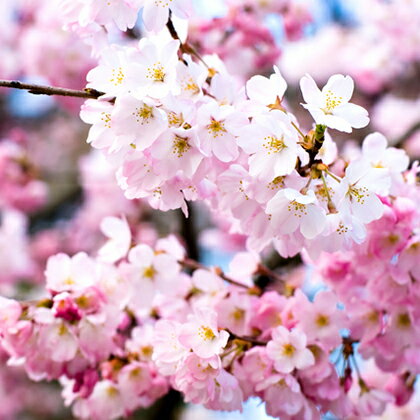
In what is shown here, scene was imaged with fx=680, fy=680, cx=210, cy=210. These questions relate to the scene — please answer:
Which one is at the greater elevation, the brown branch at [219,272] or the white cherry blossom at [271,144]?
the white cherry blossom at [271,144]

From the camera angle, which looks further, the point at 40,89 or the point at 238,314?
the point at 238,314

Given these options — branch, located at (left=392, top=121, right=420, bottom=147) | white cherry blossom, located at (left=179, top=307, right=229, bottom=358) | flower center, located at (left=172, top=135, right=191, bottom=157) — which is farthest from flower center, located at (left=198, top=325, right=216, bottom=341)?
→ branch, located at (left=392, top=121, right=420, bottom=147)

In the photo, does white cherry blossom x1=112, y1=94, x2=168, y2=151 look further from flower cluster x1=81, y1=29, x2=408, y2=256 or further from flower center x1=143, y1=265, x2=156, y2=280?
flower center x1=143, y1=265, x2=156, y2=280

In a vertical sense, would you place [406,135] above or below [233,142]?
below

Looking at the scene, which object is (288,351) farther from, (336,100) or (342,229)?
(336,100)

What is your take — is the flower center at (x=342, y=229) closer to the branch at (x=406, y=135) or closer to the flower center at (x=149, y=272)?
the flower center at (x=149, y=272)

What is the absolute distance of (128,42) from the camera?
2.53 meters

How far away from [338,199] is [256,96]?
23cm

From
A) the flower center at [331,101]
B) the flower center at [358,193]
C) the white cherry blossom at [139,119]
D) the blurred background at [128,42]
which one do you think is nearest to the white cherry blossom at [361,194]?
the flower center at [358,193]

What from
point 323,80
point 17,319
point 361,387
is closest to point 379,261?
point 361,387

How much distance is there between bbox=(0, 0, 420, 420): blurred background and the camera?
8.35ft

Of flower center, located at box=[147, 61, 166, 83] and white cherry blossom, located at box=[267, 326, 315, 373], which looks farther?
white cherry blossom, located at box=[267, 326, 315, 373]

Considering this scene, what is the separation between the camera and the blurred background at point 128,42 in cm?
254

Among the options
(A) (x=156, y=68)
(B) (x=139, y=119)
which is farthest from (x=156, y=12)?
(B) (x=139, y=119)
